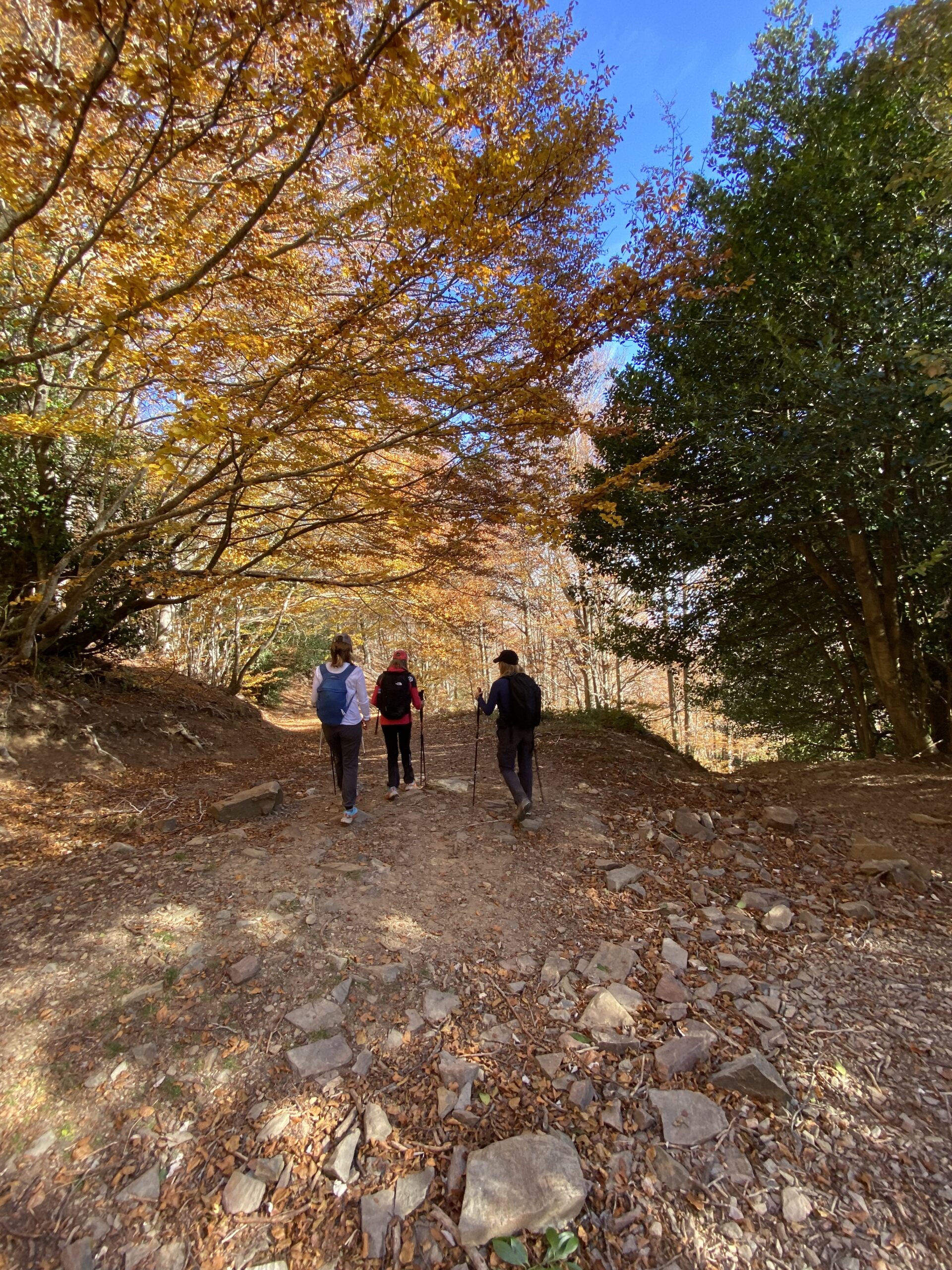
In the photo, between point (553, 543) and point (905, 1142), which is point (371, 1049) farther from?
point (553, 543)

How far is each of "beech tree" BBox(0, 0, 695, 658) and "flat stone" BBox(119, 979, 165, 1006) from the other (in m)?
4.13

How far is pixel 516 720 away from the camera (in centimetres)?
529

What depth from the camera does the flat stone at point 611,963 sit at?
328 cm

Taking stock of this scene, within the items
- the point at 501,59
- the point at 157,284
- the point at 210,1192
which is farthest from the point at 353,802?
the point at 501,59

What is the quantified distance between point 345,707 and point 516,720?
172 centimetres

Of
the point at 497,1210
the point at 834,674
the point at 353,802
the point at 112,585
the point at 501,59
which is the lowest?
the point at 497,1210

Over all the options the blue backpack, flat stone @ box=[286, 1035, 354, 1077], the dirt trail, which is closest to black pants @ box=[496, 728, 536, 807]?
the dirt trail

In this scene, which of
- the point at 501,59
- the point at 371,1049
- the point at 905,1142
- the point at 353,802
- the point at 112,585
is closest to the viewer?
the point at 905,1142

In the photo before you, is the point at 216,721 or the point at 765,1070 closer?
the point at 765,1070

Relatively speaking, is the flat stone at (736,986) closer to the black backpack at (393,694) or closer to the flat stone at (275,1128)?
the flat stone at (275,1128)

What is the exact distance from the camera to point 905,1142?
2.25 m

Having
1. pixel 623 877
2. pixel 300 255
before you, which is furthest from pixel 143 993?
pixel 300 255

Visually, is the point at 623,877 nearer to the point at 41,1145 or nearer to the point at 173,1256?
the point at 173,1256

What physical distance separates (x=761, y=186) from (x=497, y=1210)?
9622mm
